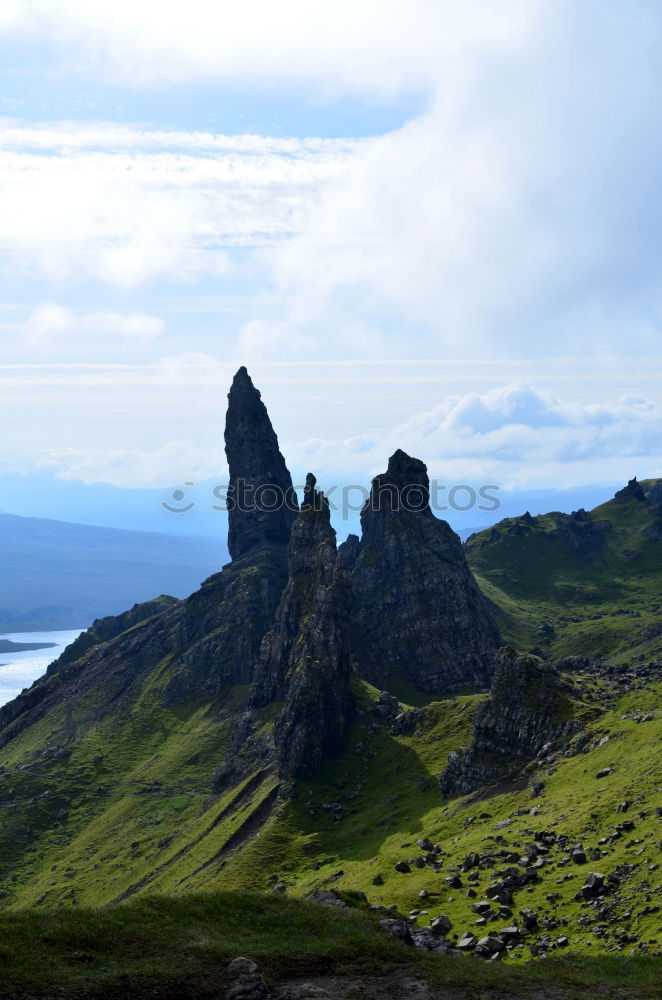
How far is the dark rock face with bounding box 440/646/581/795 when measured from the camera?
14150 cm

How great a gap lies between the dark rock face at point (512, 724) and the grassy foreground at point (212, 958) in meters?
72.9

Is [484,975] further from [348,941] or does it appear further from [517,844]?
[517,844]

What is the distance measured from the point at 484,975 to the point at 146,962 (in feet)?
83.5

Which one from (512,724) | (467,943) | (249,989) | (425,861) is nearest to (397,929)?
(467,943)

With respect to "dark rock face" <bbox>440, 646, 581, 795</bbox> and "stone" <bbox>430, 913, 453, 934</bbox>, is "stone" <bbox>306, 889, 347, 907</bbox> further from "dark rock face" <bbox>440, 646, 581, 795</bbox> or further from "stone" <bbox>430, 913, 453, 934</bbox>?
"dark rock face" <bbox>440, 646, 581, 795</bbox>

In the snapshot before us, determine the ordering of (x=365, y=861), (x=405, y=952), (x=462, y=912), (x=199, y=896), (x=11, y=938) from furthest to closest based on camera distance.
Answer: (x=365, y=861)
(x=462, y=912)
(x=199, y=896)
(x=405, y=952)
(x=11, y=938)

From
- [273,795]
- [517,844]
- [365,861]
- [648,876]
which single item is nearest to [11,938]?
[648,876]

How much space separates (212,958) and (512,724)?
9024 centimetres

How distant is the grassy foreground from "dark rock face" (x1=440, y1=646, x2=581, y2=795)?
72927 millimetres

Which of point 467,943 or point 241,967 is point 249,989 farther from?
point 467,943

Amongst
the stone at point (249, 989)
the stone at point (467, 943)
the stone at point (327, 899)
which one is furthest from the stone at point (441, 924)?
the stone at point (249, 989)

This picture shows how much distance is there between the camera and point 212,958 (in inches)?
2549

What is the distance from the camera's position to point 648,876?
261ft

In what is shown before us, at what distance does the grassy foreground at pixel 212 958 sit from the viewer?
196 ft
